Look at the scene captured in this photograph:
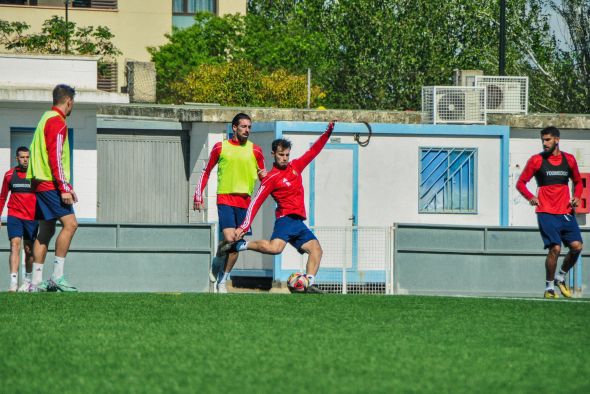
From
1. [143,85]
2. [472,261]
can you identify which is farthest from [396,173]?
[143,85]

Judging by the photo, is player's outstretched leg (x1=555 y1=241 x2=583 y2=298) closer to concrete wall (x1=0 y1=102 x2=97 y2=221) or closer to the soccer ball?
Answer: the soccer ball

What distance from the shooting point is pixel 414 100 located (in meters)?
69.4

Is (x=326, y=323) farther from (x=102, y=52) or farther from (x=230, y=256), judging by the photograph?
(x=102, y=52)

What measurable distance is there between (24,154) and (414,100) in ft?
174

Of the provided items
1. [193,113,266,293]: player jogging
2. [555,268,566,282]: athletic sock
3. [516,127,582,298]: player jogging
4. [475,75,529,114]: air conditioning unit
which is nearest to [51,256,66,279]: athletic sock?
[193,113,266,293]: player jogging

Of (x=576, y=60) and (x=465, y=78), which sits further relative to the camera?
(x=576, y=60)

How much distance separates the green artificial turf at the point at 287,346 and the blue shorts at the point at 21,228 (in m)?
4.19

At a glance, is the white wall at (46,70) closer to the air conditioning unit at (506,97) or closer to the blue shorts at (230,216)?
the air conditioning unit at (506,97)

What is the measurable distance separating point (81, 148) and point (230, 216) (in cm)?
1154

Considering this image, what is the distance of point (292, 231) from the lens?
47.4 feet

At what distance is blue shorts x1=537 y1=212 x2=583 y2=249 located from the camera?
15.9m

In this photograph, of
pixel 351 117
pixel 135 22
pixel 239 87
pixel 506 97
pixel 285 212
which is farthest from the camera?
pixel 135 22

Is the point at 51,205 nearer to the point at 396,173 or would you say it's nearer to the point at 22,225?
the point at 22,225

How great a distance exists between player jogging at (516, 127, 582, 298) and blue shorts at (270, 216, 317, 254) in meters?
2.89
